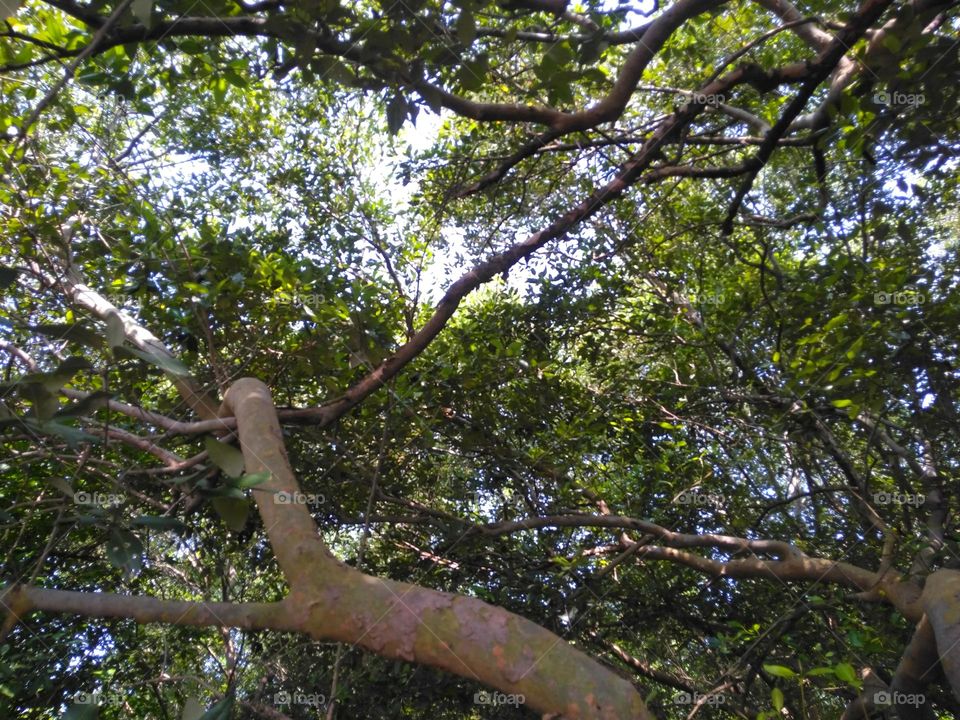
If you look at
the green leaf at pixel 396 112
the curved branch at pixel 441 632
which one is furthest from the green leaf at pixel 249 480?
the green leaf at pixel 396 112

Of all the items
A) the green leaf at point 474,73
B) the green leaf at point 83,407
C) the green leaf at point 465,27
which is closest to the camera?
the green leaf at point 83,407

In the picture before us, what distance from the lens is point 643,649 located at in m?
4.54

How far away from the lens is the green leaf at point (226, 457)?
1823 millimetres

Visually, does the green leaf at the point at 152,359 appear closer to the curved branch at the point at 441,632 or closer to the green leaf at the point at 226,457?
the green leaf at the point at 226,457

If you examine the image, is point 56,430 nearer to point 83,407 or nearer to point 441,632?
point 83,407

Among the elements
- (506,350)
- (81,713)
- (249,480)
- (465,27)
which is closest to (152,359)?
(249,480)

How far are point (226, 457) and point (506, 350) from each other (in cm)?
259

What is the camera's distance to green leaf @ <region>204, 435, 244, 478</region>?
1.82 meters

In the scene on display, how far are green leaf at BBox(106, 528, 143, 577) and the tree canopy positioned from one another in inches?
0.5

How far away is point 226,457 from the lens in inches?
72.3

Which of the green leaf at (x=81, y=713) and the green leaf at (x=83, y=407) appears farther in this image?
the green leaf at (x=83, y=407)

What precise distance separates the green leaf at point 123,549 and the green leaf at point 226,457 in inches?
16.4

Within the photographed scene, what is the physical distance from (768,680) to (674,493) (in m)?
1.07

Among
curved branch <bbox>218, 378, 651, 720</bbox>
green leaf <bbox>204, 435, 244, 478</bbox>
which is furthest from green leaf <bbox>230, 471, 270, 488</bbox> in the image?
curved branch <bbox>218, 378, 651, 720</bbox>
